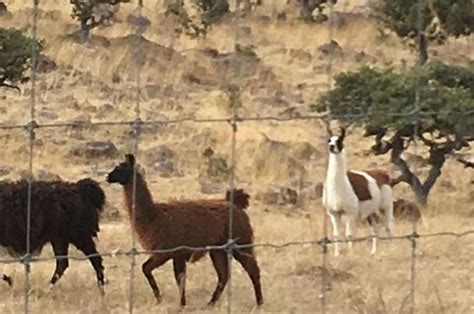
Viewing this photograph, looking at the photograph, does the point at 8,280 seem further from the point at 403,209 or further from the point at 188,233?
the point at 403,209

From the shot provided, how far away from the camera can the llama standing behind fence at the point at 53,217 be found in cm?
752

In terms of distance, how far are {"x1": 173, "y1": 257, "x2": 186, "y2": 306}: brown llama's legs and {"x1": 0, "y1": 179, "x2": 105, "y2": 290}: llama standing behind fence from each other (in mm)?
418

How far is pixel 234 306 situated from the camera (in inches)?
283

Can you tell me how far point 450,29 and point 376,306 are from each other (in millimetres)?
9053

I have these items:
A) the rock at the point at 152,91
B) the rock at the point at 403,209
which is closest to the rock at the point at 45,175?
the rock at the point at 403,209

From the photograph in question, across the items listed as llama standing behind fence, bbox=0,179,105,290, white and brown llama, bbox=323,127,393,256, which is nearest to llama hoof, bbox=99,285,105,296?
llama standing behind fence, bbox=0,179,105,290

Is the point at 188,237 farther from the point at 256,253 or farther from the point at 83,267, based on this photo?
the point at 83,267

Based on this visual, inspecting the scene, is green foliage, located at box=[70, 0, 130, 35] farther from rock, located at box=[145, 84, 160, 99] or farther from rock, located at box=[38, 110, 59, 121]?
rock, located at box=[38, 110, 59, 121]

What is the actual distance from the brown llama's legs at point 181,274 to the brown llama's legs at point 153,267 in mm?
58

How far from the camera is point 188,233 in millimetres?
7164

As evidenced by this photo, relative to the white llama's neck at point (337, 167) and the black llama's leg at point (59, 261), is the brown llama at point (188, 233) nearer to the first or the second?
the black llama's leg at point (59, 261)

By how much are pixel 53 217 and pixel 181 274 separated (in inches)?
36.5

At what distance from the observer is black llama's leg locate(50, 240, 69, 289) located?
7501 mm

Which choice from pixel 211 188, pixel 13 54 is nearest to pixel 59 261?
pixel 211 188
